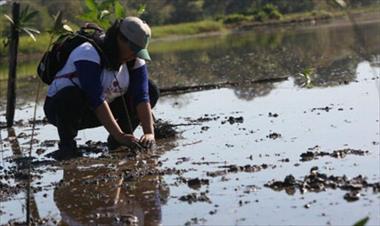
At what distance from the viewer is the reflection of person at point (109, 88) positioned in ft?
17.8

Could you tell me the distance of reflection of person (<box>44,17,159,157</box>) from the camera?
5422mm

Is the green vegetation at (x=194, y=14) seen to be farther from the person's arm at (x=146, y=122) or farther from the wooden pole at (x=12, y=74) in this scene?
the person's arm at (x=146, y=122)

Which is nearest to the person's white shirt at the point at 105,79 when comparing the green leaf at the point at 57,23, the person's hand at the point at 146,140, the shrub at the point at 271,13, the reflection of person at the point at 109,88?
the reflection of person at the point at 109,88

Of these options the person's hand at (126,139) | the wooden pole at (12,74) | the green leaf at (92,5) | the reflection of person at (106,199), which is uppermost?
the wooden pole at (12,74)

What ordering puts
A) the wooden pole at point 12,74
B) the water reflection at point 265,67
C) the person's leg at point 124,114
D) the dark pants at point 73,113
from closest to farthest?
the dark pants at point 73,113, the person's leg at point 124,114, the wooden pole at point 12,74, the water reflection at point 265,67

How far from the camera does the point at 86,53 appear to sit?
558 centimetres

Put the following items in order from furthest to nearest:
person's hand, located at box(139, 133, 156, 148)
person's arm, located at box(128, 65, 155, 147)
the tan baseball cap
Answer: person's arm, located at box(128, 65, 155, 147) < person's hand, located at box(139, 133, 156, 148) < the tan baseball cap

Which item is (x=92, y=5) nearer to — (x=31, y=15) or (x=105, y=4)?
(x=105, y=4)

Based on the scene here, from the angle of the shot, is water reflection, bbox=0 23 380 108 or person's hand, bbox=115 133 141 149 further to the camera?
water reflection, bbox=0 23 380 108

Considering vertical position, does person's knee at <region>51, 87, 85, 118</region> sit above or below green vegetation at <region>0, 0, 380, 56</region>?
below


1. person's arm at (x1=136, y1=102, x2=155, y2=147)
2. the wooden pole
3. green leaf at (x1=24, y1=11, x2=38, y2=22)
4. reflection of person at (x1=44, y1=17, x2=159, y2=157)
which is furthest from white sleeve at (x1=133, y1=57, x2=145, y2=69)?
the wooden pole

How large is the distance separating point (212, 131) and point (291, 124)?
75cm

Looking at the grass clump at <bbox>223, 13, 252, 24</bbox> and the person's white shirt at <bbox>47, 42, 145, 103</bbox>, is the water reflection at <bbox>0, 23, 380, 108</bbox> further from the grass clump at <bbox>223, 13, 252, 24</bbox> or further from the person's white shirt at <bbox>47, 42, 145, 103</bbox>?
the grass clump at <bbox>223, 13, 252, 24</bbox>

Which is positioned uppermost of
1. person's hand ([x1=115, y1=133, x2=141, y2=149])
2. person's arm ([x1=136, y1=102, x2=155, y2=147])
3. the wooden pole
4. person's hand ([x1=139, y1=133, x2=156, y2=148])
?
the wooden pole
